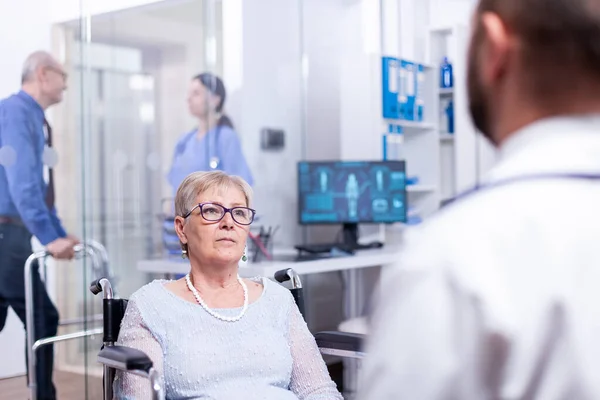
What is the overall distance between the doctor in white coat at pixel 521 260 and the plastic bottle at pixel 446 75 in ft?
16.1

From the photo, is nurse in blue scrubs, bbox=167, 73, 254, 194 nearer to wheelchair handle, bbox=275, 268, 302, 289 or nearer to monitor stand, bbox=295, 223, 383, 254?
monitor stand, bbox=295, 223, 383, 254

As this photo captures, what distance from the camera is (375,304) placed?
0.68 meters

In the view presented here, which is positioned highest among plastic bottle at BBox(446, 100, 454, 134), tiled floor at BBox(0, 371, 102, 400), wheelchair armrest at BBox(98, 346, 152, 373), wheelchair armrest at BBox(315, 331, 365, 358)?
plastic bottle at BBox(446, 100, 454, 134)

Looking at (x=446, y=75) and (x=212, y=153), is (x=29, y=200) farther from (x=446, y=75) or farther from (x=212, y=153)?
(x=446, y=75)

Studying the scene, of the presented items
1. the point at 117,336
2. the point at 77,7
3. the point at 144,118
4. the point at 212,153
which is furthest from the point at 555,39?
the point at 144,118

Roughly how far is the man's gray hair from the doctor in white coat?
3.34 metres

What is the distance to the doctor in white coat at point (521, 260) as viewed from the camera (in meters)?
0.63

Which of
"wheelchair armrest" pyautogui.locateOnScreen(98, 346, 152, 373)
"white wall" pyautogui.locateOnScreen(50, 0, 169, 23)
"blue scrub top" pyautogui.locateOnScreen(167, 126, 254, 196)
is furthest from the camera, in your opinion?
"blue scrub top" pyautogui.locateOnScreen(167, 126, 254, 196)

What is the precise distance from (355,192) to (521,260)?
3.96 metres

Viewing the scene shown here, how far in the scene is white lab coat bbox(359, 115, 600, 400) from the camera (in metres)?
0.63

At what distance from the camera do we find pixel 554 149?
0.66 meters

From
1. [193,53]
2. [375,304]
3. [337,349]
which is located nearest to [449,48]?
[193,53]

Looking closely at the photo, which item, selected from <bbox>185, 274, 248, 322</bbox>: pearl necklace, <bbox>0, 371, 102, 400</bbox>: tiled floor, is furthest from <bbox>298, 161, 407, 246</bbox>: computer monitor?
<bbox>185, 274, 248, 322</bbox>: pearl necklace

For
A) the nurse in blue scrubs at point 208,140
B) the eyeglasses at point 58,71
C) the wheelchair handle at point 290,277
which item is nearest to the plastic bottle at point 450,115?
the nurse in blue scrubs at point 208,140
